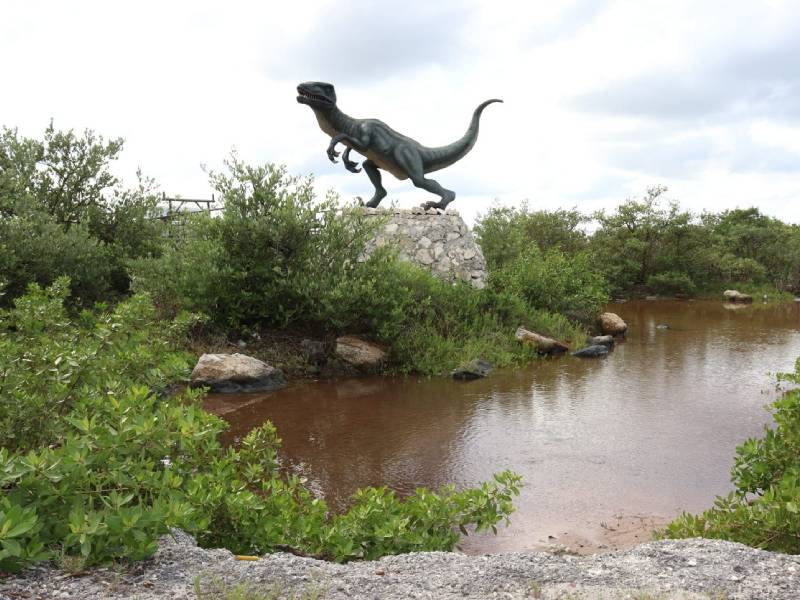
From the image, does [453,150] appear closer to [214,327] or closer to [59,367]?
[214,327]

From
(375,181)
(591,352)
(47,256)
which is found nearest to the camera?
(47,256)

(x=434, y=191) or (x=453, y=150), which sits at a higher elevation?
(x=453, y=150)

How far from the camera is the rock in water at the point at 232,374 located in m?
8.22

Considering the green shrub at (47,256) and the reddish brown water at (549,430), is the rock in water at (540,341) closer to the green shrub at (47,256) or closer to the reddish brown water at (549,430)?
the reddish brown water at (549,430)

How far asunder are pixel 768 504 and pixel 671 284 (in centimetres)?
2349

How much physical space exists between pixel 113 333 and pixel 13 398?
1.03 metres

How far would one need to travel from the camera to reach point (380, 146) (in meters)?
12.0

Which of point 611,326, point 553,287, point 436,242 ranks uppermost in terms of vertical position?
point 436,242

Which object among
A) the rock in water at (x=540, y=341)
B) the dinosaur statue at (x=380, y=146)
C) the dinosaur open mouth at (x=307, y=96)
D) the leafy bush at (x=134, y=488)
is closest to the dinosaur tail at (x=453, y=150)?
the dinosaur statue at (x=380, y=146)

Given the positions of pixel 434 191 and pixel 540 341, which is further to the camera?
pixel 434 191

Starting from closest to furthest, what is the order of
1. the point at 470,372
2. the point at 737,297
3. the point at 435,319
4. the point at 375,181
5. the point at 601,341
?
the point at 470,372
the point at 435,319
the point at 601,341
the point at 375,181
the point at 737,297

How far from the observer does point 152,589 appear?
2.29 m

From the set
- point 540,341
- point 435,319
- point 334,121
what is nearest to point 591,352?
point 540,341

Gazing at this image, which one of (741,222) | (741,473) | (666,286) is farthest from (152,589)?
(741,222)
